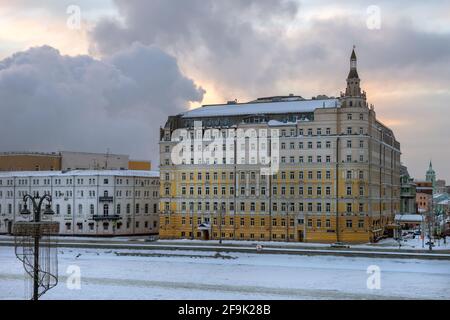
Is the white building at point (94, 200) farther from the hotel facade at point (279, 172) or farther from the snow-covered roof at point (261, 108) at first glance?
the snow-covered roof at point (261, 108)

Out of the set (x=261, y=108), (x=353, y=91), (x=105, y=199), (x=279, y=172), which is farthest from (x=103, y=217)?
(x=353, y=91)

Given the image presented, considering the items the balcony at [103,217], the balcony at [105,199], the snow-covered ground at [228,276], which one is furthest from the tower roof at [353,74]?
the balcony at [103,217]

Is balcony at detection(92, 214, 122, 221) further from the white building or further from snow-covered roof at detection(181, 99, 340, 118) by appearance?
snow-covered roof at detection(181, 99, 340, 118)

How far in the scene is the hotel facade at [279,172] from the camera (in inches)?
3258

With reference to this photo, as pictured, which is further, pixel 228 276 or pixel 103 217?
pixel 103 217

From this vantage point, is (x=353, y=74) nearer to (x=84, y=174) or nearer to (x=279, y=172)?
(x=279, y=172)

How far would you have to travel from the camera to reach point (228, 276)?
52.2 meters

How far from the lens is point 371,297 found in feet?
135

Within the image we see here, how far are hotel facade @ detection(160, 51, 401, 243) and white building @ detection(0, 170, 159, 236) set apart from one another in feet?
27.6

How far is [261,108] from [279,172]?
9.38m

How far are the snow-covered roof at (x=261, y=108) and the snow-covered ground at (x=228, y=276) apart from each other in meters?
25.1
